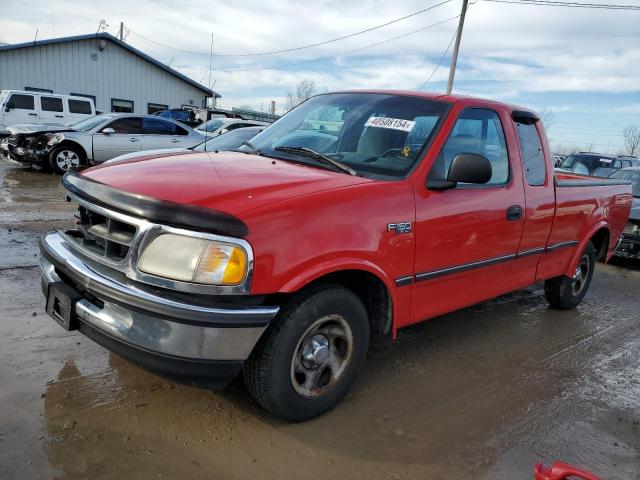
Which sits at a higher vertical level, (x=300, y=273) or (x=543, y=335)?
(x=300, y=273)

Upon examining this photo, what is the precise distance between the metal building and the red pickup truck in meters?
25.7

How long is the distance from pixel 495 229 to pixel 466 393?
1158 millimetres

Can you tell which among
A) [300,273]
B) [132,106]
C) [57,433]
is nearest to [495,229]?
[300,273]

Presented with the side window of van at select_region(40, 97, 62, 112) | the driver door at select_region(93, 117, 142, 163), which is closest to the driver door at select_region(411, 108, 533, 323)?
the driver door at select_region(93, 117, 142, 163)

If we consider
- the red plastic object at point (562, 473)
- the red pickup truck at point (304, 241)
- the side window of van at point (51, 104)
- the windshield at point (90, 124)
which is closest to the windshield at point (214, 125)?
the windshield at point (90, 124)

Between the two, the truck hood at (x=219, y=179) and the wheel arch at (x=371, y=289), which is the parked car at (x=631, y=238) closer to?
the wheel arch at (x=371, y=289)

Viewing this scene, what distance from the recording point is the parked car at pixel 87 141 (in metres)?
11.7

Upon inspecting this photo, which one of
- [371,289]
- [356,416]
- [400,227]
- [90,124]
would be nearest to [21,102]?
[90,124]

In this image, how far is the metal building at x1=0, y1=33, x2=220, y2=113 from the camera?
24.7m

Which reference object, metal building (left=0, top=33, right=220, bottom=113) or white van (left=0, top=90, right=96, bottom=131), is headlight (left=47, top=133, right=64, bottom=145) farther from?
metal building (left=0, top=33, right=220, bottom=113)

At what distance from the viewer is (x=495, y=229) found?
3695 millimetres

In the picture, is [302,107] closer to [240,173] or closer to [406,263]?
[240,173]

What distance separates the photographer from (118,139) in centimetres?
1223

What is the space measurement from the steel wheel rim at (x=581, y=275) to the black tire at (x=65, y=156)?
10616mm
